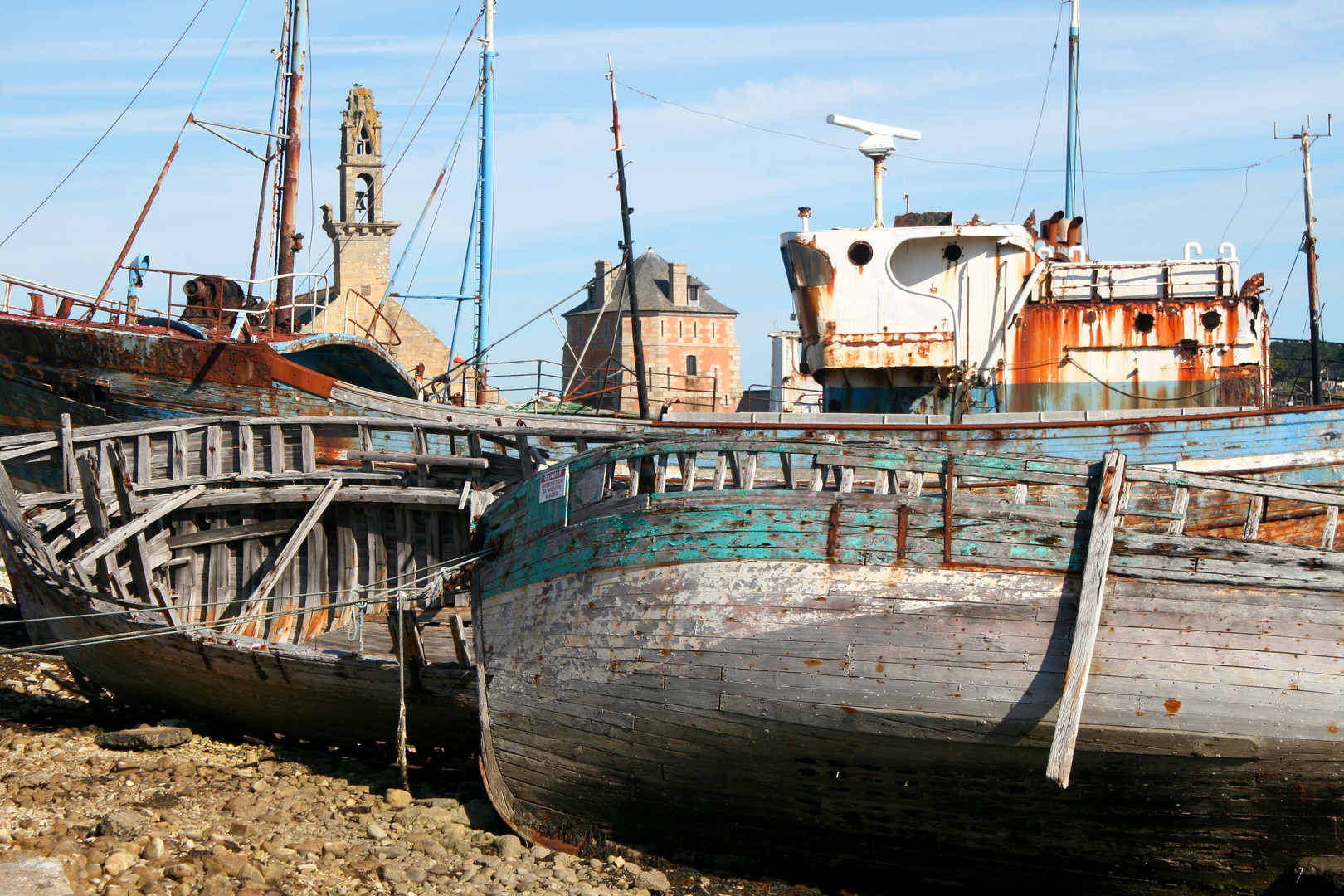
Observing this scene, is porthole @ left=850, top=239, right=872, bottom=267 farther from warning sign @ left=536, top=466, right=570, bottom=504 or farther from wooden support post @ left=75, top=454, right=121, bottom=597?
wooden support post @ left=75, top=454, right=121, bottom=597

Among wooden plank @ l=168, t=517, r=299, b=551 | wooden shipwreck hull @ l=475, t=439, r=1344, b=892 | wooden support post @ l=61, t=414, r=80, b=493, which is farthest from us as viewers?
wooden plank @ l=168, t=517, r=299, b=551

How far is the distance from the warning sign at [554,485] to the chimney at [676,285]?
5268 centimetres

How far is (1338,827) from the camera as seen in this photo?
6828 mm

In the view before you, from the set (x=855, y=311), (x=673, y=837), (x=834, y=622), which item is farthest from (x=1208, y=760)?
(x=855, y=311)

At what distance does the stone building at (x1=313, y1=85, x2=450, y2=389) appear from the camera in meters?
36.7

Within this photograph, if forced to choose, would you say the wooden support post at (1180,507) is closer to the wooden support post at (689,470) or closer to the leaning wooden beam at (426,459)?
the wooden support post at (689,470)

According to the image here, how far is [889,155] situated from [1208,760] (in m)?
9.36

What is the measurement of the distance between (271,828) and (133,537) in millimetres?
4123

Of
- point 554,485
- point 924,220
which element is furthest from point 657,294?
point 554,485

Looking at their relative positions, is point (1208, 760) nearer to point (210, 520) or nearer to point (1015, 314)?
point (1015, 314)

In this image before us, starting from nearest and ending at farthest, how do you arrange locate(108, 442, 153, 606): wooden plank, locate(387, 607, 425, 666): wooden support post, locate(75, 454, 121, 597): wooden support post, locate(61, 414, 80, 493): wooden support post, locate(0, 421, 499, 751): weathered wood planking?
locate(387, 607, 425, 666): wooden support post, locate(0, 421, 499, 751): weathered wood planking, locate(75, 454, 121, 597): wooden support post, locate(108, 442, 153, 606): wooden plank, locate(61, 414, 80, 493): wooden support post

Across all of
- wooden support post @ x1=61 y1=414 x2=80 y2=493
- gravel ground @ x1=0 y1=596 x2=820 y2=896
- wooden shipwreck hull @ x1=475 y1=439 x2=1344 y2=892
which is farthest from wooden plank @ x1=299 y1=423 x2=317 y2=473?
wooden shipwreck hull @ x1=475 y1=439 x2=1344 y2=892

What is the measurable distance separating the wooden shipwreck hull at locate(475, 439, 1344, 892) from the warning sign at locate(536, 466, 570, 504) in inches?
8.5

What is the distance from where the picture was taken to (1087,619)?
263 inches
